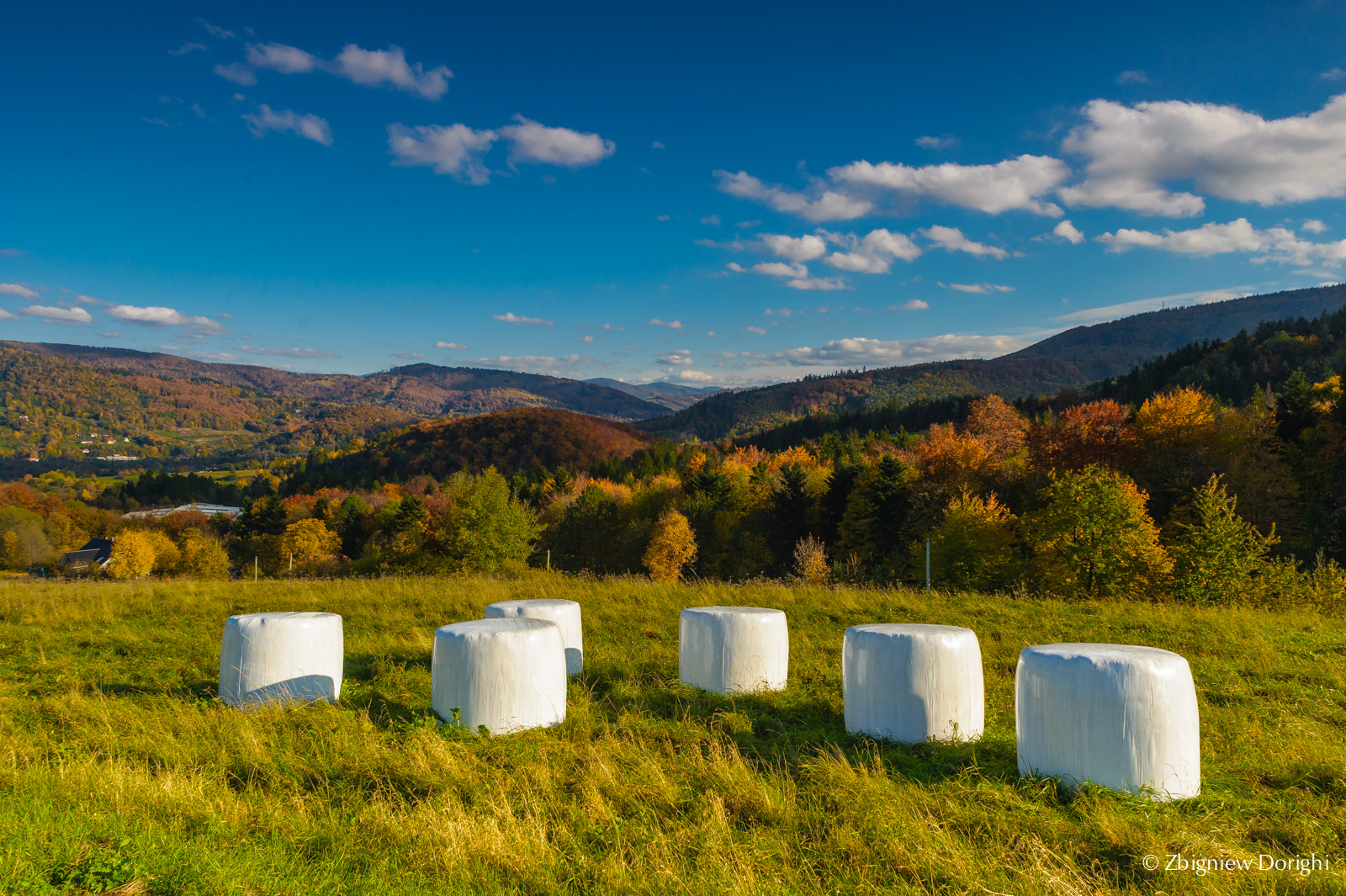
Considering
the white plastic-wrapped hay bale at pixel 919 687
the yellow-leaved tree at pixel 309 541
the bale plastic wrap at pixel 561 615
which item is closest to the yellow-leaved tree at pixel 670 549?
the yellow-leaved tree at pixel 309 541

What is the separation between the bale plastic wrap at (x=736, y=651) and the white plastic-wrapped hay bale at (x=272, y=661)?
388 centimetres

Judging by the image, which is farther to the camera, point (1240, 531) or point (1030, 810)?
point (1240, 531)

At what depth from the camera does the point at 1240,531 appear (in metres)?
22.4

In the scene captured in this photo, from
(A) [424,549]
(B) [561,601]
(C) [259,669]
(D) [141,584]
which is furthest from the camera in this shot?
(A) [424,549]

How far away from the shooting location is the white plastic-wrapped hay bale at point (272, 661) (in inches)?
272

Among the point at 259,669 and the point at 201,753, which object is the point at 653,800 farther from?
the point at 259,669

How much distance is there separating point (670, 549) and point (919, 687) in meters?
52.1

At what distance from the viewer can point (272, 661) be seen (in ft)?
A: 22.7

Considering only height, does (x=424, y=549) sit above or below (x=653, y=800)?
below

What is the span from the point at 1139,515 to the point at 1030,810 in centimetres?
3037

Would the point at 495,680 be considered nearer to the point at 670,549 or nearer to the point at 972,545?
the point at 972,545

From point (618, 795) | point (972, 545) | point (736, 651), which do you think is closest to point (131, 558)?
point (972, 545)

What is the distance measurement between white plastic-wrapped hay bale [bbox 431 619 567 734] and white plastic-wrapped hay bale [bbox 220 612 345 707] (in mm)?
1686

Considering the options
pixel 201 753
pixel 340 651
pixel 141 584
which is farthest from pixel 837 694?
pixel 141 584
